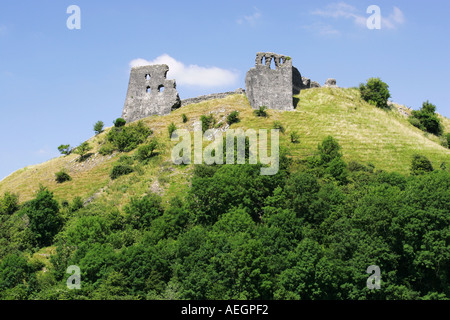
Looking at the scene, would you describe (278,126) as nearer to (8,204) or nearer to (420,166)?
(420,166)

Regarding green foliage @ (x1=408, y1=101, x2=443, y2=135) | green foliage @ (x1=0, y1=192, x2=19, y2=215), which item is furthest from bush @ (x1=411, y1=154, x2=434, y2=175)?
green foliage @ (x1=0, y1=192, x2=19, y2=215)

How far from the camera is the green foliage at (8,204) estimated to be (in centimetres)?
6912

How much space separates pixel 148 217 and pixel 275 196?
1370cm

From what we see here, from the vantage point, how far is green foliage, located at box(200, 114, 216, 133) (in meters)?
81.4

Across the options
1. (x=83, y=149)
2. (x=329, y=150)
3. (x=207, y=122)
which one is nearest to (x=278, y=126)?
(x=207, y=122)

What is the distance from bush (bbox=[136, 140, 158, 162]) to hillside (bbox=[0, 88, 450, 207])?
4.81 ft

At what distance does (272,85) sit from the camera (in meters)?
87.5

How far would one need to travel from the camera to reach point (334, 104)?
9238 cm

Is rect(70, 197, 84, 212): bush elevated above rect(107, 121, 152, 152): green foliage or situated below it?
below

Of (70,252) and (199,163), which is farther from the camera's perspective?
(199,163)

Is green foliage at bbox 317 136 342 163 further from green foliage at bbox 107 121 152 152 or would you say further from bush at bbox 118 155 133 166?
green foliage at bbox 107 121 152 152

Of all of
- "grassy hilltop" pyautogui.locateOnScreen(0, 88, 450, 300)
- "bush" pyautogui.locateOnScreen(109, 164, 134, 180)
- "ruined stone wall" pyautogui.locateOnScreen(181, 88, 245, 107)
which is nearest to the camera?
"grassy hilltop" pyautogui.locateOnScreen(0, 88, 450, 300)
